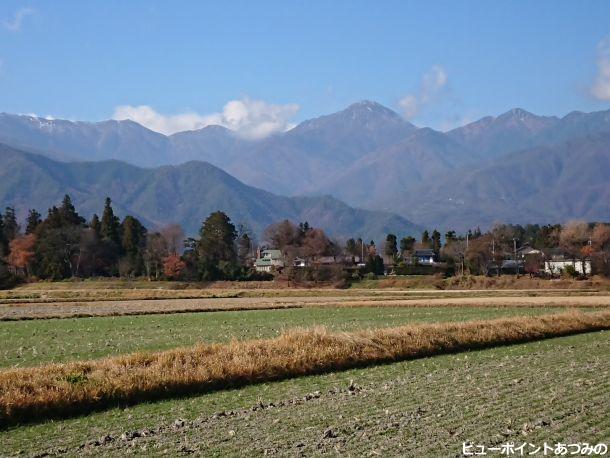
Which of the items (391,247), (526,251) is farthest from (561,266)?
(391,247)

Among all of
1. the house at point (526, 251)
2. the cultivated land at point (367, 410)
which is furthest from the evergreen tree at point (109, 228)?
the cultivated land at point (367, 410)

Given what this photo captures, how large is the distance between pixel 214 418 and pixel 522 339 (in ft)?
54.2

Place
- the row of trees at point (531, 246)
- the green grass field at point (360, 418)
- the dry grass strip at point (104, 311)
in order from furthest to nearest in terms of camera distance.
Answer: the row of trees at point (531, 246), the dry grass strip at point (104, 311), the green grass field at point (360, 418)

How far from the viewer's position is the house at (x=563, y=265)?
101 m

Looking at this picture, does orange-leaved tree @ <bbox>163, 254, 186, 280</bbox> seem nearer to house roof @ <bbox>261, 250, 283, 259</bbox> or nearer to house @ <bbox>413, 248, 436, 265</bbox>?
house roof @ <bbox>261, 250, 283, 259</bbox>

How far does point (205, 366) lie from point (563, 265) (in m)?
105

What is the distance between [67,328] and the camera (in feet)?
109

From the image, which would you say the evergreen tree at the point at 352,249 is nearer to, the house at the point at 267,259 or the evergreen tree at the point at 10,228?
the house at the point at 267,259

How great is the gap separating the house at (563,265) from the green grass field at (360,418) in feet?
282

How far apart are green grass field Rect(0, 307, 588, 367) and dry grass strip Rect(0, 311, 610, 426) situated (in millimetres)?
4370

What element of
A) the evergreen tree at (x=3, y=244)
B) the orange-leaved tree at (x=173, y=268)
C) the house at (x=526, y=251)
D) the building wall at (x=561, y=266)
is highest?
the evergreen tree at (x=3, y=244)

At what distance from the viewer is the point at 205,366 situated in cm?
1747

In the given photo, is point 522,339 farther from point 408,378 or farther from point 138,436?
point 138,436

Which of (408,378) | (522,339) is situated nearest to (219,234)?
(522,339)
